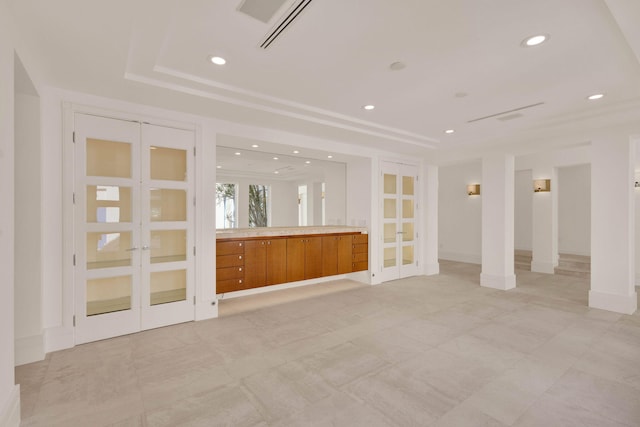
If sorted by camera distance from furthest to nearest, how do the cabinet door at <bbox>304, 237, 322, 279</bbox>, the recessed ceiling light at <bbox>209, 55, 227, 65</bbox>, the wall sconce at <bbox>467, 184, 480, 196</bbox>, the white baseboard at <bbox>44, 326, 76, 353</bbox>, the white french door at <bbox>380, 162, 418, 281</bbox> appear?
the wall sconce at <bbox>467, 184, 480, 196</bbox> < the white french door at <bbox>380, 162, 418, 281</bbox> < the cabinet door at <bbox>304, 237, 322, 279</bbox> < the white baseboard at <bbox>44, 326, 76, 353</bbox> < the recessed ceiling light at <bbox>209, 55, 227, 65</bbox>

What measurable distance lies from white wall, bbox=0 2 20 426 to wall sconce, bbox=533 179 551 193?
8.84 metres

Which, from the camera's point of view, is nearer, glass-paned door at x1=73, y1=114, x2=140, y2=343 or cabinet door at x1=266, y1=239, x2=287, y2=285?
glass-paned door at x1=73, y1=114, x2=140, y2=343

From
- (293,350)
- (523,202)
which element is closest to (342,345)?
(293,350)

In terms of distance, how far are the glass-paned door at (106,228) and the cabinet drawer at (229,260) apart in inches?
39.6

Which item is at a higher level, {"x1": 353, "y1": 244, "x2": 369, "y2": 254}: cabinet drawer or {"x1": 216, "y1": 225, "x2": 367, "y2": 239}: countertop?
{"x1": 216, "y1": 225, "x2": 367, "y2": 239}: countertop

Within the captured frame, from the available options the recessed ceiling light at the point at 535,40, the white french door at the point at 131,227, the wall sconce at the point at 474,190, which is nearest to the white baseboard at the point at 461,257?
the wall sconce at the point at 474,190

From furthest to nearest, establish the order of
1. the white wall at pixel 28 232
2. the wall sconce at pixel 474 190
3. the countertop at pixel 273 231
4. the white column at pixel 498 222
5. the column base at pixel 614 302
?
the wall sconce at pixel 474 190, the white column at pixel 498 222, the countertop at pixel 273 231, the column base at pixel 614 302, the white wall at pixel 28 232

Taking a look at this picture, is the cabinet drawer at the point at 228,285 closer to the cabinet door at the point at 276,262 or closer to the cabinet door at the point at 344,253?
the cabinet door at the point at 276,262

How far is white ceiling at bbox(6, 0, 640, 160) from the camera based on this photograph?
2.06 m

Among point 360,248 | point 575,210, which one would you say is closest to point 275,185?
point 360,248

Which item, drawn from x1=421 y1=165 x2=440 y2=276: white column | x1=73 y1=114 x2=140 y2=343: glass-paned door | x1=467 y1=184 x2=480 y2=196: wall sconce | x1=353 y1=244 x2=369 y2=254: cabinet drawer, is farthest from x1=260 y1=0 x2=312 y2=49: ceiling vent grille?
x1=467 y1=184 x2=480 y2=196: wall sconce

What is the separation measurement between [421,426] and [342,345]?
1278 mm

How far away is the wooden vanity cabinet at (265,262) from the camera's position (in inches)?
180

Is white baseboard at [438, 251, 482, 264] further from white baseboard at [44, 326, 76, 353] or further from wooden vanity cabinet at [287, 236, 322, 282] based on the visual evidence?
white baseboard at [44, 326, 76, 353]
